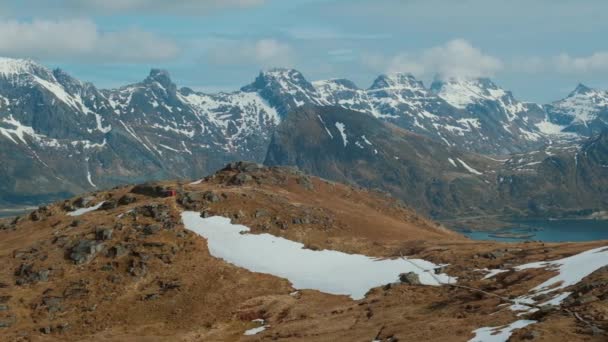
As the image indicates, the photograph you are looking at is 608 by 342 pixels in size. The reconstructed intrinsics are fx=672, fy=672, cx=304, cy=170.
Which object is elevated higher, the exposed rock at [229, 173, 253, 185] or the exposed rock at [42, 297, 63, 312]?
the exposed rock at [229, 173, 253, 185]

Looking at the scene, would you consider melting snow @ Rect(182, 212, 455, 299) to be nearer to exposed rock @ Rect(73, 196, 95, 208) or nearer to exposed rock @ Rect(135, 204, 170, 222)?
exposed rock @ Rect(135, 204, 170, 222)

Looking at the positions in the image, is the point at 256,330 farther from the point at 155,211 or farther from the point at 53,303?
the point at 155,211

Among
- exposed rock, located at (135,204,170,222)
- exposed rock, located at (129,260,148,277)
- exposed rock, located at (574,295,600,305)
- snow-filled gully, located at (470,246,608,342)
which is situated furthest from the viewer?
exposed rock, located at (135,204,170,222)

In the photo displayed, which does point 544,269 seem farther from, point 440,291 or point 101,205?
point 101,205

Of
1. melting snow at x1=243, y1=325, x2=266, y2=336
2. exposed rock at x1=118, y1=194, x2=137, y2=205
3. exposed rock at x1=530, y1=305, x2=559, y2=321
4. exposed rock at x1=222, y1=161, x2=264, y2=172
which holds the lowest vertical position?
melting snow at x1=243, y1=325, x2=266, y2=336

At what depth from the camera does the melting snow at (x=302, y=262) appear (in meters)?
92.2

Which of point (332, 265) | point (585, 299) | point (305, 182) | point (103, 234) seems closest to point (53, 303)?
point (103, 234)

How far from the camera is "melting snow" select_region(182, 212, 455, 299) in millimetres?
92188

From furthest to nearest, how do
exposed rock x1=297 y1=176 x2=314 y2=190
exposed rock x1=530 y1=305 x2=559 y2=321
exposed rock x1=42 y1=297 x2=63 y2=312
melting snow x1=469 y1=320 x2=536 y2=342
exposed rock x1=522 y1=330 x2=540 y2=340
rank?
1. exposed rock x1=297 y1=176 x2=314 y2=190
2. exposed rock x1=42 y1=297 x2=63 y2=312
3. exposed rock x1=530 y1=305 x2=559 y2=321
4. melting snow x1=469 y1=320 x2=536 y2=342
5. exposed rock x1=522 y1=330 x2=540 y2=340

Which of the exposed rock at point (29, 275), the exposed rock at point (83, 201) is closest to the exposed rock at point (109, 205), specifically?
the exposed rock at point (83, 201)

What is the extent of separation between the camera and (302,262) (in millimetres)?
103938

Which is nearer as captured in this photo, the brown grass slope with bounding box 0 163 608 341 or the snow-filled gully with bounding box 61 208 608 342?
the brown grass slope with bounding box 0 163 608 341

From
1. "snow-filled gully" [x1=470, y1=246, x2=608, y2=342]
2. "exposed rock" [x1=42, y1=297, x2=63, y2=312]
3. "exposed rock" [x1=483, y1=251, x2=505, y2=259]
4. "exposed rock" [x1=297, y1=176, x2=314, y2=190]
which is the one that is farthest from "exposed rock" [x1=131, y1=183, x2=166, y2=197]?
"snow-filled gully" [x1=470, y1=246, x2=608, y2=342]

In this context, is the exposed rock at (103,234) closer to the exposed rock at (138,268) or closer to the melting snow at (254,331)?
the exposed rock at (138,268)
